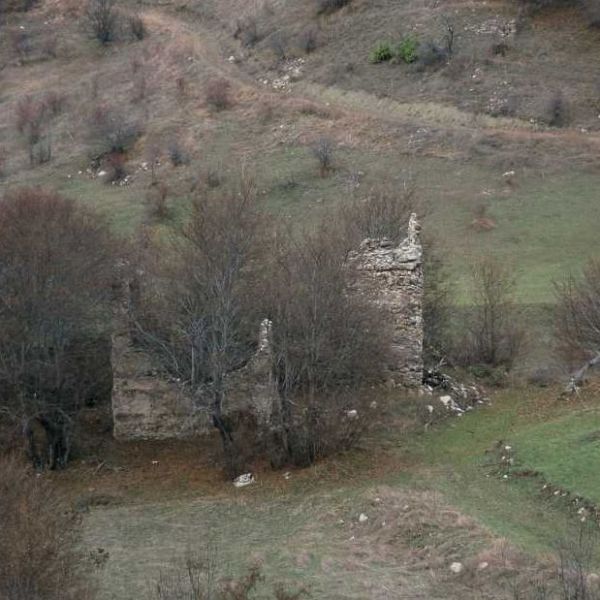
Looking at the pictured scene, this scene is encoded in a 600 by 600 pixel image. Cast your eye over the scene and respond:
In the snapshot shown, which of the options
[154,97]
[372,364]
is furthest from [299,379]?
[154,97]

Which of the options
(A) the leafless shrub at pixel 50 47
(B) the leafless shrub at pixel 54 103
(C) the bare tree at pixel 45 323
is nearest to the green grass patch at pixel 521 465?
(C) the bare tree at pixel 45 323

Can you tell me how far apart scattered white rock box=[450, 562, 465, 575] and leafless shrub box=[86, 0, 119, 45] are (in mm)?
57525

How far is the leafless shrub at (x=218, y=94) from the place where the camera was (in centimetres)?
5544

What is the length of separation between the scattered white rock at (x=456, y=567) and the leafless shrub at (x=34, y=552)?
5.09 m

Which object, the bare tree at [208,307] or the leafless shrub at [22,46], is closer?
the bare tree at [208,307]

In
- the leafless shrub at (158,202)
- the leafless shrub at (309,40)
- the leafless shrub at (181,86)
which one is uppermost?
the leafless shrub at (309,40)

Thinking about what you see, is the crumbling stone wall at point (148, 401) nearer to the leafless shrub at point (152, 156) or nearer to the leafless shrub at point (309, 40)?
the leafless shrub at point (152, 156)

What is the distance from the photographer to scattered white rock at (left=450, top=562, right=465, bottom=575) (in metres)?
15.0

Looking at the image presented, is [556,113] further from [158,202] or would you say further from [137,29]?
[137,29]

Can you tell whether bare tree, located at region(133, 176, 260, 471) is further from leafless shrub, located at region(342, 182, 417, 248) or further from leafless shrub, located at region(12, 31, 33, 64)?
leafless shrub, located at region(12, 31, 33, 64)

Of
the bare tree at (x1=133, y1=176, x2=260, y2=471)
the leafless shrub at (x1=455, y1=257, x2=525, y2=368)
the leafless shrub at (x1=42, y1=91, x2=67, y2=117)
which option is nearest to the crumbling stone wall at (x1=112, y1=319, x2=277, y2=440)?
the bare tree at (x1=133, y1=176, x2=260, y2=471)

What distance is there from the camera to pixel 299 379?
2141cm

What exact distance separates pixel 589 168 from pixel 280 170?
13551 mm

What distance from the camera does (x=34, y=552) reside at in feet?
40.8
